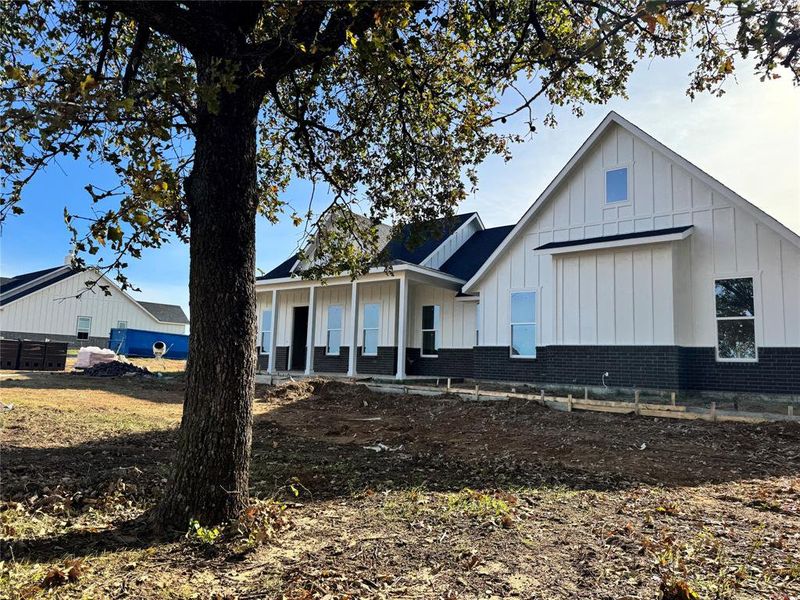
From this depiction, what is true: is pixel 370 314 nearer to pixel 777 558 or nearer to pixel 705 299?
pixel 705 299

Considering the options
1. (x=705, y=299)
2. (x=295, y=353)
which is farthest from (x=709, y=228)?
(x=295, y=353)

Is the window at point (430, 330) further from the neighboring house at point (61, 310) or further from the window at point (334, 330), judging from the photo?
the neighboring house at point (61, 310)

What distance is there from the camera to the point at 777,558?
11.7 ft

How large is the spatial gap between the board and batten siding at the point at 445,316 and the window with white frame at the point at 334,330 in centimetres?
314

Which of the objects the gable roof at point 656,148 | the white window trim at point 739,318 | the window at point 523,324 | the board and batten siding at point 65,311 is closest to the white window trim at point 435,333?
the gable roof at point 656,148

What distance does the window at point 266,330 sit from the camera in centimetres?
2288

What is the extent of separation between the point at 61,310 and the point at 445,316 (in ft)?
107

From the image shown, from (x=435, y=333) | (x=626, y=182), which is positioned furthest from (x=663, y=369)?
(x=435, y=333)

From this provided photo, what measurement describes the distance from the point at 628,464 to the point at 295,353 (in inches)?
679

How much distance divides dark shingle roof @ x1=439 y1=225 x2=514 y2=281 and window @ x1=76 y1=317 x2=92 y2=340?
106ft

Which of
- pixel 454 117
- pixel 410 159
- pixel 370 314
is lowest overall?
pixel 370 314

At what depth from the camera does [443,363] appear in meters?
18.0

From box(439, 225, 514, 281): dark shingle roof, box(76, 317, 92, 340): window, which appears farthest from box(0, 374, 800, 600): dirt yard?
box(76, 317, 92, 340): window

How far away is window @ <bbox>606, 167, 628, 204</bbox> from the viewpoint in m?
13.7
